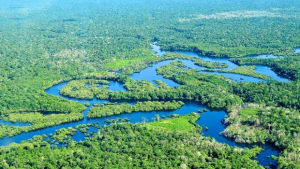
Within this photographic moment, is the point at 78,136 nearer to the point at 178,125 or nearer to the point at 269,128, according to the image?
the point at 178,125

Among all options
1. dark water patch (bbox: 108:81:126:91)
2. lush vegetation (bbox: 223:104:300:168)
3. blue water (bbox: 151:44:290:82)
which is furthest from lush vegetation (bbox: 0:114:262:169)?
blue water (bbox: 151:44:290:82)

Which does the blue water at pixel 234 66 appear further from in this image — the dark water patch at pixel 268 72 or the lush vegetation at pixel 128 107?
the lush vegetation at pixel 128 107

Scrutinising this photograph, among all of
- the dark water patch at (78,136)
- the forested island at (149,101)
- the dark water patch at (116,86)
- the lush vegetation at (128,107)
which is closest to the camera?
the forested island at (149,101)

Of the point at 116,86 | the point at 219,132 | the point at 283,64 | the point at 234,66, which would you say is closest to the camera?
the point at 219,132

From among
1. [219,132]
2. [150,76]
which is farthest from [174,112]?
[150,76]

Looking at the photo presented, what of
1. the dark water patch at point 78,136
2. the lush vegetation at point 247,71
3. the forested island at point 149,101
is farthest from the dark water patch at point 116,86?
the lush vegetation at point 247,71

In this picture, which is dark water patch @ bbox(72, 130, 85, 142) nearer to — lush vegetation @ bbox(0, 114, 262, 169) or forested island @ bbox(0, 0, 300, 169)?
forested island @ bbox(0, 0, 300, 169)

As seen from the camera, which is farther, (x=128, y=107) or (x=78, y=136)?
(x=128, y=107)
